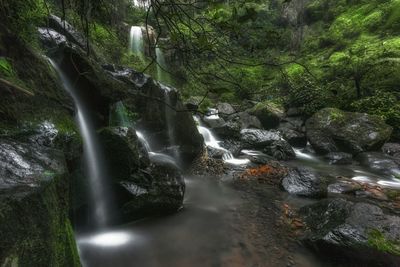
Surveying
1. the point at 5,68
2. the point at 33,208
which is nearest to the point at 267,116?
the point at 5,68

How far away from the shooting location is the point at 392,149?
943 centimetres

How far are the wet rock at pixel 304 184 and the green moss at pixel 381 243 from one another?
86.5 inches

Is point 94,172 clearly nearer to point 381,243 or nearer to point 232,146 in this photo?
point 381,243

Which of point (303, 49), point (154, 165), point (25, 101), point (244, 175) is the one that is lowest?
point (244, 175)

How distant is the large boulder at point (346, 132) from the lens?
30.2ft

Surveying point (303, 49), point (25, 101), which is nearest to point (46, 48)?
point (25, 101)

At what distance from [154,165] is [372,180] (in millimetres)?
5503

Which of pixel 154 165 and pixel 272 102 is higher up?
pixel 272 102

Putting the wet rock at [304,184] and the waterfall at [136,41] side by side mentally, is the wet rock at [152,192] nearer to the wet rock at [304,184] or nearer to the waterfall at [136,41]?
the wet rock at [304,184]

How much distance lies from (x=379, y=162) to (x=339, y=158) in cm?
106

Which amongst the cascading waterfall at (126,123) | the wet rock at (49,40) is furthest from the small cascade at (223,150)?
the wet rock at (49,40)

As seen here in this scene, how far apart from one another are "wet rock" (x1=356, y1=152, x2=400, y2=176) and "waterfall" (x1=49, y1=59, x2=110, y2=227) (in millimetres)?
7242

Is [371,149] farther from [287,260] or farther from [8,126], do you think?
[8,126]

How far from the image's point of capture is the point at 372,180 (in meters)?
7.11
